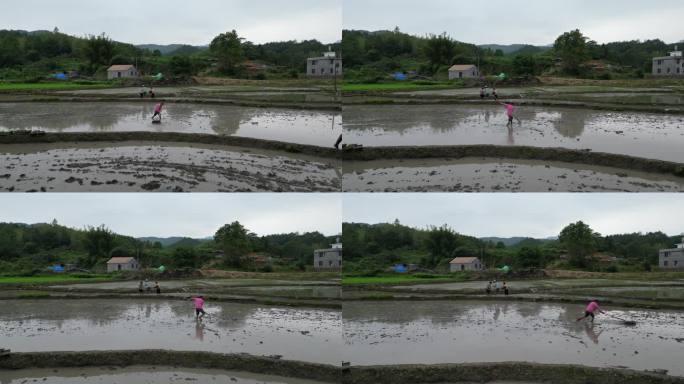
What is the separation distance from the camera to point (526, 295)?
12320mm

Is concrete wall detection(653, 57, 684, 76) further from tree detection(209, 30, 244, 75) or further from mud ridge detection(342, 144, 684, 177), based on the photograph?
tree detection(209, 30, 244, 75)

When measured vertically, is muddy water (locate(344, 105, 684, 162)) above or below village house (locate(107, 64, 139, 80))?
below

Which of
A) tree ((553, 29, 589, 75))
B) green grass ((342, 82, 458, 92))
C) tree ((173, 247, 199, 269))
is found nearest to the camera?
tree ((553, 29, 589, 75))

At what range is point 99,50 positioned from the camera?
18531mm

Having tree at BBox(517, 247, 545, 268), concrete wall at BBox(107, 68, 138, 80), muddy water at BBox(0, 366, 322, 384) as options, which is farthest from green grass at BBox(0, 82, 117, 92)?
tree at BBox(517, 247, 545, 268)

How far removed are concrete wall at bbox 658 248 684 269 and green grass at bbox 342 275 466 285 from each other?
6867mm

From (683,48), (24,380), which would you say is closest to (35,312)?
(24,380)

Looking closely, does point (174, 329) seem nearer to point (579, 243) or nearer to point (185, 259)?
point (185, 259)

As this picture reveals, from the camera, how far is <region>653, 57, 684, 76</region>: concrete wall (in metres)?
18.6

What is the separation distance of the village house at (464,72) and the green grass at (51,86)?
10.6m

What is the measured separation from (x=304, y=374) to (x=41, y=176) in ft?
16.4

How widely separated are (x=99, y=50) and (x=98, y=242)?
7700mm

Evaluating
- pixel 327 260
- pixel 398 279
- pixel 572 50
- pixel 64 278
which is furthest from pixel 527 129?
pixel 64 278

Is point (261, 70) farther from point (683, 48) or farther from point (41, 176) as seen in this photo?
point (683, 48)
